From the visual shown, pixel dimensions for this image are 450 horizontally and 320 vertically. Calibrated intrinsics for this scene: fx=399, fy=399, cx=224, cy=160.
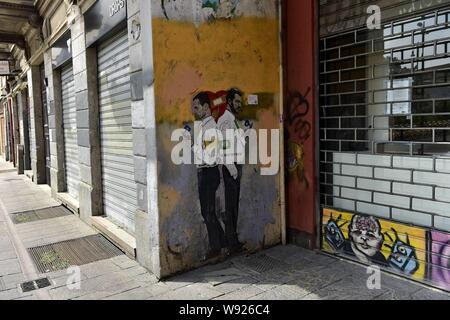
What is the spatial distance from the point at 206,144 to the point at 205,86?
67 cm

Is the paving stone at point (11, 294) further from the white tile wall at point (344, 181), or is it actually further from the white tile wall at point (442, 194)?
the white tile wall at point (442, 194)

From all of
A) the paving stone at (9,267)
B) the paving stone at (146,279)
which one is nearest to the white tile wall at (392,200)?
the paving stone at (146,279)

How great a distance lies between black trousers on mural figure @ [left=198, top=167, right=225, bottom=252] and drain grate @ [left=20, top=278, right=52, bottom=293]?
191 cm

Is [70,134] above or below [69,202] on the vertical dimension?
above

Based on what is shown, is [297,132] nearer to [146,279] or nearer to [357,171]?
[357,171]

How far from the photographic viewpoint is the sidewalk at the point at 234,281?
393 centimetres

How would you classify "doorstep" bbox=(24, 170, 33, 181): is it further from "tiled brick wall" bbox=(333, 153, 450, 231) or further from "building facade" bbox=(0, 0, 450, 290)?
"tiled brick wall" bbox=(333, 153, 450, 231)

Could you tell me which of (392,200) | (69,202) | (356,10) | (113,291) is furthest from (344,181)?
(69,202)

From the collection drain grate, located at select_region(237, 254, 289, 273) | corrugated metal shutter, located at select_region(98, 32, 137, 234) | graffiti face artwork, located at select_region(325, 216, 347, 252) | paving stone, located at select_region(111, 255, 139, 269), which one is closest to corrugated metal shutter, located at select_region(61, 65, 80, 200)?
corrugated metal shutter, located at select_region(98, 32, 137, 234)

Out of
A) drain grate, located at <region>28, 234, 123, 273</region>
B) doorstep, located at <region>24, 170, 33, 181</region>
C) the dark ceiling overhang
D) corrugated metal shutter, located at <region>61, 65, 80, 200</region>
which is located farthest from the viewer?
doorstep, located at <region>24, 170, 33, 181</region>

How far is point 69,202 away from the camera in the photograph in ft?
27.2

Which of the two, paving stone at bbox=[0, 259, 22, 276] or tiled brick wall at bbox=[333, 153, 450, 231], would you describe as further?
paving stone at bbox=[0, 259, 22, 276]

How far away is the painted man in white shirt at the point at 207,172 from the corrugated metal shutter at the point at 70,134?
14.9 feet

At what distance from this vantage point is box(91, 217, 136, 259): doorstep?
5258 mm
